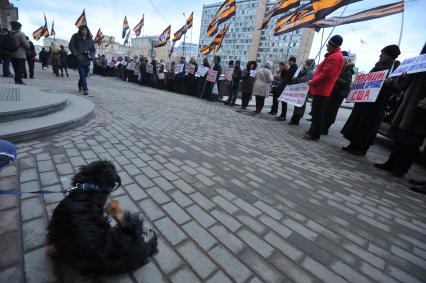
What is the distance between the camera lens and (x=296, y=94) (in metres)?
7.07

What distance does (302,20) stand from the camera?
7.55 meters

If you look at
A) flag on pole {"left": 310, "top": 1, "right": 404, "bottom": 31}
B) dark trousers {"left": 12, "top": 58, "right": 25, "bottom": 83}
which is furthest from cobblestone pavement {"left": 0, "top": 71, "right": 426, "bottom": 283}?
dark trousers {"left": 12, "top": 58, "right": 25, "bottom": 83}

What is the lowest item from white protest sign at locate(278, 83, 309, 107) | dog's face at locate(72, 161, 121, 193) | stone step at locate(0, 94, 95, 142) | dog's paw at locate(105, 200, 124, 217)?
stone step at locate(0, 94, 95, 142)

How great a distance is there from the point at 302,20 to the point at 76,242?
873cm

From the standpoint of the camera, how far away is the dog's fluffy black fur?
122cm

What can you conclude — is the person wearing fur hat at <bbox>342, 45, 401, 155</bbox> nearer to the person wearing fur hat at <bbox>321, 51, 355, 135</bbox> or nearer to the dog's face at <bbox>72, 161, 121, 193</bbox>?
the person wearing fur hat at <bbox>321, 51, 355, 135</bbox>

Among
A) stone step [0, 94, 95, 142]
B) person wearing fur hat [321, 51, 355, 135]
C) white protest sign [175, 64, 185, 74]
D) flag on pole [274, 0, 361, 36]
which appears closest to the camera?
stone step [0, 94, 95, 142]

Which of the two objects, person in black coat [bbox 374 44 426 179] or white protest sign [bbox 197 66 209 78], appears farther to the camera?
white protest sign [bbox 197 66 209 78]

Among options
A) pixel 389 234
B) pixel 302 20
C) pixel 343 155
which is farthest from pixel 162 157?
pixel 302 20

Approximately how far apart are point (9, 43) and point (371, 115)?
11.3 m

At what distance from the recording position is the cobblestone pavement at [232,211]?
5.26 feet

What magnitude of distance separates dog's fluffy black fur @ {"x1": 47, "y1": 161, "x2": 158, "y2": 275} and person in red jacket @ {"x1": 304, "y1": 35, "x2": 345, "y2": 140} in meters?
5.12

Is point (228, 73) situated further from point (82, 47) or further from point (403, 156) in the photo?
point (403, 156)

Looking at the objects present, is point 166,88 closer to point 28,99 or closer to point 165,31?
point 165,31
